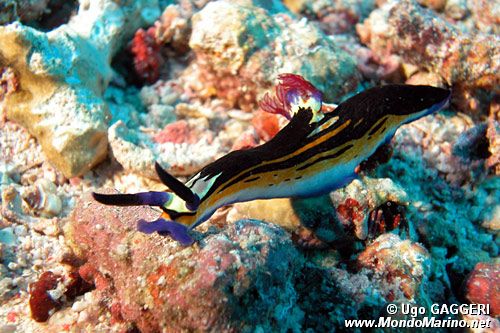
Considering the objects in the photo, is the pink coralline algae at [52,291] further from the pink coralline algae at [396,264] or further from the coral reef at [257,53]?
the coral reef at [257,53]

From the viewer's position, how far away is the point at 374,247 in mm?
3342

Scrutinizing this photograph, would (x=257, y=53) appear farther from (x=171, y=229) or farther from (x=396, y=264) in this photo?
(x=171, y=229)

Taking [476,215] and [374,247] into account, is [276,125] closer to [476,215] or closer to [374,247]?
[374,247]

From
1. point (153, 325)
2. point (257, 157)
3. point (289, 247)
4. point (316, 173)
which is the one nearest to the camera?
point (153, 325)

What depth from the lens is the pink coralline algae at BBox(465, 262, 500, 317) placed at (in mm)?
3422

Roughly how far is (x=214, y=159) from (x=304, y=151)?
4.74 ft

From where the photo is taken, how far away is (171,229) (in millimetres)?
2305

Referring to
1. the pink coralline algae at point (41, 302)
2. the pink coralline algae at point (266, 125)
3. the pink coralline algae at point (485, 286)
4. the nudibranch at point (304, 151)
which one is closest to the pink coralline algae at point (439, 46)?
the nudibranch at point (304, 151)

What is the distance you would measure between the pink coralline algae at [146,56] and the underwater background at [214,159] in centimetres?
2

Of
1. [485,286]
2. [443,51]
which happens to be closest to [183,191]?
[485,286]

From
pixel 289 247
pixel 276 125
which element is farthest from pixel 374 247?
pixel 276 125

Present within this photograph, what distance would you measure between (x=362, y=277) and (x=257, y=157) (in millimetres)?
1246

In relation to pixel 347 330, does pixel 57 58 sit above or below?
above

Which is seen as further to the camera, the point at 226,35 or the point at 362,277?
the point at 226,35
